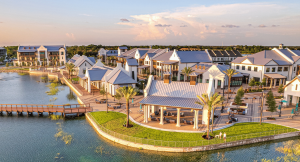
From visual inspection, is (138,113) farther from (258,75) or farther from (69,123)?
(258,75)

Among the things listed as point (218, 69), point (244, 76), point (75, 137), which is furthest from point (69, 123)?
point (244, 76)

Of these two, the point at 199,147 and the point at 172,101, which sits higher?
the point at 172,101

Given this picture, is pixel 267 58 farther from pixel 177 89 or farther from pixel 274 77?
pixel 177 89

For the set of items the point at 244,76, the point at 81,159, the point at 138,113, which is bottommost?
the point at 81,159

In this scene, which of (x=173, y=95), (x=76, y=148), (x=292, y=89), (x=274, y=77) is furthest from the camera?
(x=274, y=77)

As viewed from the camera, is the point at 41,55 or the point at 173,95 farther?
the point at 41,55

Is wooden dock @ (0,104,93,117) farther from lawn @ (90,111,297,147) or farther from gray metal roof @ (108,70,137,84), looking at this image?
gray metal roof @ (108,70,137,84)

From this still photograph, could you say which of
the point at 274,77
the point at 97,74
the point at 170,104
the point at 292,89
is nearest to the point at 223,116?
the point at 170,104

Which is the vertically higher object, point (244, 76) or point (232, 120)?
point (244, 76)
